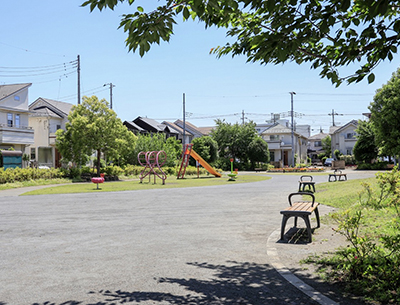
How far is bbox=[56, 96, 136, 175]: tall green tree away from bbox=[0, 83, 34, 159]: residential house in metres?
6.02

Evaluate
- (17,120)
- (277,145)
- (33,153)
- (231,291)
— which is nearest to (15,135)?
(17,120)

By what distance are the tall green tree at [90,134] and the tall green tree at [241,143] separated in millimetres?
28486

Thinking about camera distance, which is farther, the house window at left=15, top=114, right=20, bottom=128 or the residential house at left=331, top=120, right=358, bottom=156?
the residential house at left=331, top=120, right=358, bottom=156

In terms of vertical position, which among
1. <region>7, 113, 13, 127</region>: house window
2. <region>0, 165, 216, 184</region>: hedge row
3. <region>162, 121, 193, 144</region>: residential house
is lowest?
<region>0, 165, 216, 184</region>: hedge row

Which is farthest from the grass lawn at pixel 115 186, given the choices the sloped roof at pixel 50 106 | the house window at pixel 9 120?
the sloped roof at pixel 50 106

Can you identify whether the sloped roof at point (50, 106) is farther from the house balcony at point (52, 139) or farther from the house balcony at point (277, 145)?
the house balcony at point (277, 145)

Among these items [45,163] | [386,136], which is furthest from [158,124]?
[386,136]

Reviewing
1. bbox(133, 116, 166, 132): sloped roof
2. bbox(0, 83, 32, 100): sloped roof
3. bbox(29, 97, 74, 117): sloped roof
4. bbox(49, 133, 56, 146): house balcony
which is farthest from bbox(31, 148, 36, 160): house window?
bbox(133, 116, 166, 132): sloped roof

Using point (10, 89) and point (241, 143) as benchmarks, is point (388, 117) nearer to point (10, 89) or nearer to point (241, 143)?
point (241, 143)

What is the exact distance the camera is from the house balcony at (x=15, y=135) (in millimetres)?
35316

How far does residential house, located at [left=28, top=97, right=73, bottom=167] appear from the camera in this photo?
145 ft

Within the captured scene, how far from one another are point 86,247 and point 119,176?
30.2 meters

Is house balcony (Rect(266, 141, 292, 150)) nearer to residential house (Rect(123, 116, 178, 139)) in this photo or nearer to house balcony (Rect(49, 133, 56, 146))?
residential house (Rect(123, 116, 178, 139))

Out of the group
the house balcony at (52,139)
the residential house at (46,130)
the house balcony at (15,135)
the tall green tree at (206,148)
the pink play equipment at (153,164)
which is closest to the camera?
the pink play equipment at (153,164)
